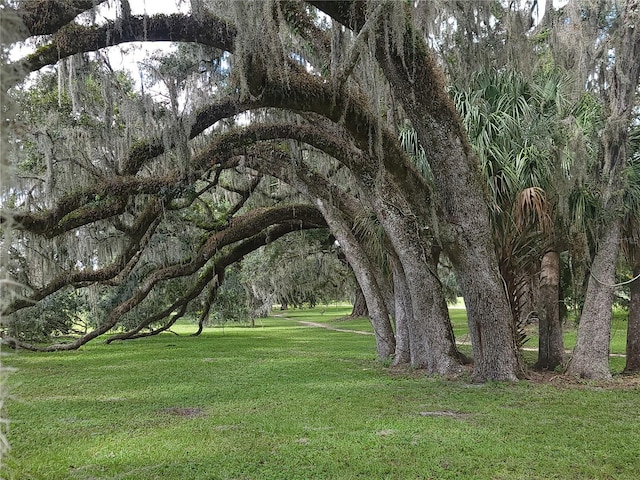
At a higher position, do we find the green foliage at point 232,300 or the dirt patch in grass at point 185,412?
the green foliage at point 232,300

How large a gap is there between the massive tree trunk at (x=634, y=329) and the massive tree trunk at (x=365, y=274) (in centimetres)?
402

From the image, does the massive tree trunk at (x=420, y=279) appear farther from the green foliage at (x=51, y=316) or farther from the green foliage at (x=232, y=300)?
the green foliage at (x=232, y=300)

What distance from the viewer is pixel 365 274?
10.2 meters

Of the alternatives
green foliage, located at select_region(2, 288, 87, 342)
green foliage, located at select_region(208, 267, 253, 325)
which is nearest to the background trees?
green foliage, located at select_region(2, 288, 87, 342)

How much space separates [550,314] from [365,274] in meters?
3.22

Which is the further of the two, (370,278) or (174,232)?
(174,232)

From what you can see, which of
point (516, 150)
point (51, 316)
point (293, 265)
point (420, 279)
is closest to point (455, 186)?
point (516, 150)

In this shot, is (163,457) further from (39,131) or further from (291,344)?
(291,344)

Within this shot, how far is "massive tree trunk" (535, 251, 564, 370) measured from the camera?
850cm

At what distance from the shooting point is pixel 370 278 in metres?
10.2

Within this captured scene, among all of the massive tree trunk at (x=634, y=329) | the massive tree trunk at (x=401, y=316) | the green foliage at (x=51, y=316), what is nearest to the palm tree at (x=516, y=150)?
the massive tree trunk at (x=634, y=329)

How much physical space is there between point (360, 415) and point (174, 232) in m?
8.68

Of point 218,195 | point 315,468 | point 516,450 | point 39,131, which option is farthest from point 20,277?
point 516,450

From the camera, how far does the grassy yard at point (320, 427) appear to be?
4.08 m
